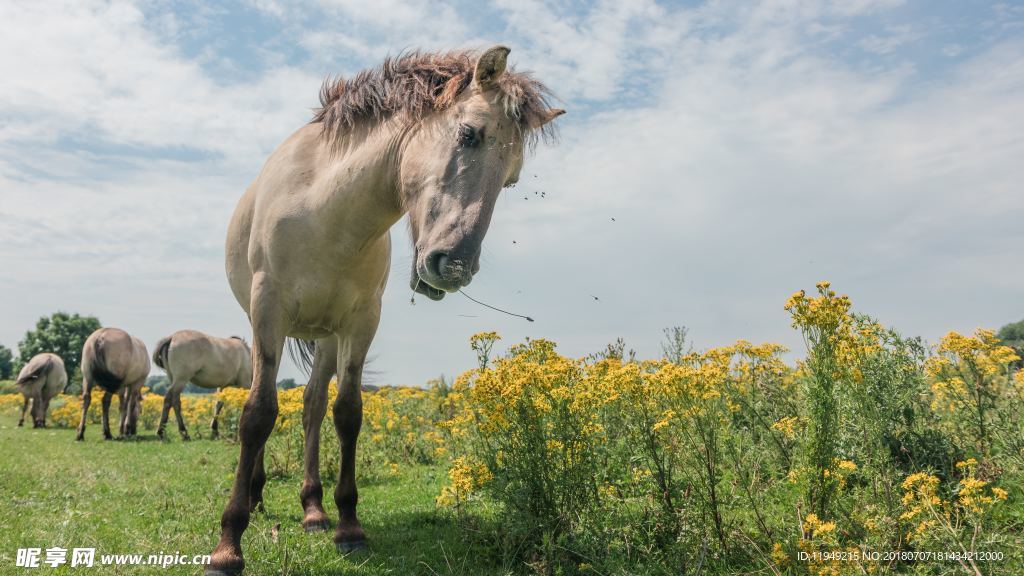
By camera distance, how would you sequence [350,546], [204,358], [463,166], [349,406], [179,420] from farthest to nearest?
[204,358] → [179,420] → [349,406] → [350,546] → [463,166]

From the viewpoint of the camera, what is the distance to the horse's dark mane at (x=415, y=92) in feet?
9.59

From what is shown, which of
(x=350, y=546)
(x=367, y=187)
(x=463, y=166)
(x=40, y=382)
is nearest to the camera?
(x=463, y=166)

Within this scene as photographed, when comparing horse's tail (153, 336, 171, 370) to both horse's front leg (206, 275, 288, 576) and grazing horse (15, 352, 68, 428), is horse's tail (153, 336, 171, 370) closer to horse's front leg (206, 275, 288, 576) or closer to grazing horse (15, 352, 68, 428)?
grazing horse (15, 352, 68, 428)

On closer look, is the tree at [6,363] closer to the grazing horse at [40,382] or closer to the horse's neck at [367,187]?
the grazing horse at [40,382]

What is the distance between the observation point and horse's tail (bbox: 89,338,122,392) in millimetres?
12320

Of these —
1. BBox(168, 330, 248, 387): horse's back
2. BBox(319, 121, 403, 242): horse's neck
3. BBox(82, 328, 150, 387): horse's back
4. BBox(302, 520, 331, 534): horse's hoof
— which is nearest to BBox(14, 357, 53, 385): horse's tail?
BBox(82, 328, 150, 387): horse's back

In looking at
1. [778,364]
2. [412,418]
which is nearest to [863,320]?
[778,364]

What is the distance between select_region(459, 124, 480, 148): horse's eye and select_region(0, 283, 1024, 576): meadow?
1.22 metres

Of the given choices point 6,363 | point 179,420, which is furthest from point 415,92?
point 6,363

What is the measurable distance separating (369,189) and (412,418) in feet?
18.9

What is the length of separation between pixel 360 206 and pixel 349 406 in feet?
4.98

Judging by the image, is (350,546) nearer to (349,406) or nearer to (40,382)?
(349,406)

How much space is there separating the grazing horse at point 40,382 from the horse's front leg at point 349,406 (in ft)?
53.3

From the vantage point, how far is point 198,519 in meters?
4.56
